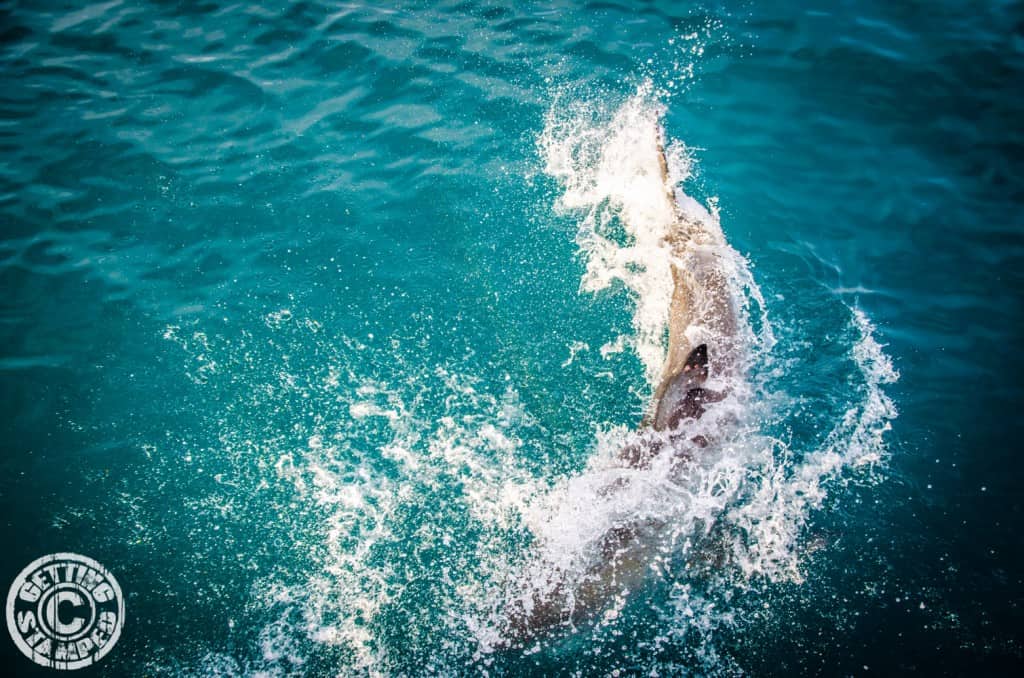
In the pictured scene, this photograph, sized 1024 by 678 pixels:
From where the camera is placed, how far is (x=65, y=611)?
4648 millimetres

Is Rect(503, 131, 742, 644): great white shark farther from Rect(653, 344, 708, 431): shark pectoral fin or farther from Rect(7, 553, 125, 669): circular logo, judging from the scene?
Rect(7, 553, 125, 669): circular logo

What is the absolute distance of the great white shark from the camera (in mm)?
4238

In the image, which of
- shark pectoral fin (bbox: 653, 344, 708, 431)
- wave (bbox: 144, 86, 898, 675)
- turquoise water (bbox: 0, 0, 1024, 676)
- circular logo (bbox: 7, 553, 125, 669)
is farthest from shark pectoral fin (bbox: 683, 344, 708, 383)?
circular logo (bbox: 7, 553, 125, 669)

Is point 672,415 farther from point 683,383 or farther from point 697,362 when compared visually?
point 697,362

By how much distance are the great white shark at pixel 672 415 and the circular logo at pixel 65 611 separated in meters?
3.61

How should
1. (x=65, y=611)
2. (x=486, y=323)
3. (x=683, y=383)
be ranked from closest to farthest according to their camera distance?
(x=65, y=611), (x=683, y=383), (x=486, y=323)

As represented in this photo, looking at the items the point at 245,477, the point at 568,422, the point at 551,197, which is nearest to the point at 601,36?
the point at 551,197

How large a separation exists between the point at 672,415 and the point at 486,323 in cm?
235

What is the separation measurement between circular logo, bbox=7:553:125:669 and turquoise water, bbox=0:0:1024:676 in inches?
6.1

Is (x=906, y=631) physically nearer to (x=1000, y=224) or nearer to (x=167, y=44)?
(x=1000, y=224)

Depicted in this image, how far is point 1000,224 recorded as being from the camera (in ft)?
22.0

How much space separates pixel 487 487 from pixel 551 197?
407cm

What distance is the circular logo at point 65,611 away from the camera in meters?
4.45

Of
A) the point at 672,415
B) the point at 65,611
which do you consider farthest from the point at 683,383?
the point at 65,611
